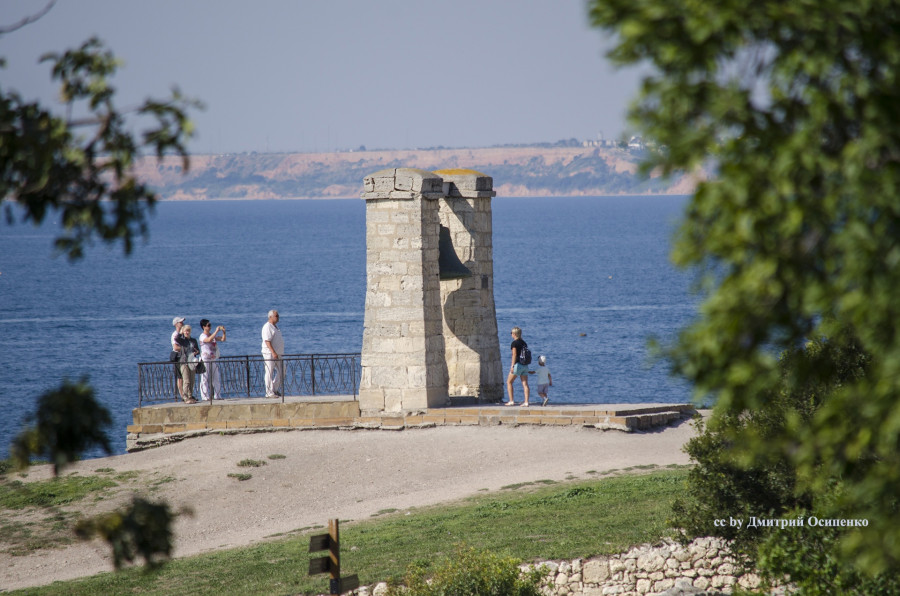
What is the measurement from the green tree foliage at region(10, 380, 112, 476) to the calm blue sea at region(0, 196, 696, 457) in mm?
3026

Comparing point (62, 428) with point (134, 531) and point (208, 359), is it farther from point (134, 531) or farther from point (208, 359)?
point (208, 359)

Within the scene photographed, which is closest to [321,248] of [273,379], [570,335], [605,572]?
[570,335]

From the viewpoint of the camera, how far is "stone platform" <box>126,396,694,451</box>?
58.9 ft

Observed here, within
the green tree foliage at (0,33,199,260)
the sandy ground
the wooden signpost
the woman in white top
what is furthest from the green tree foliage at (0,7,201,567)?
the woman in white top

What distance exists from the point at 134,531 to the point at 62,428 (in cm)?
69

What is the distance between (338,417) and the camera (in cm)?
1852

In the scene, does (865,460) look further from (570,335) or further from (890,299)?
(570,335)

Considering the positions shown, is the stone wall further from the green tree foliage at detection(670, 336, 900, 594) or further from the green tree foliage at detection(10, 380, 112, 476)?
the green tree foliage at detection(10, 380, 112, 476)

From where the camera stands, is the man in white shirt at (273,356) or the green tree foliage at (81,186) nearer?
the green tree foliage at (81,186)

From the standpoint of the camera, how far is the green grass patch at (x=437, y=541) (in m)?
11.3

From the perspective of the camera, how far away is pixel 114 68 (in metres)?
5.46

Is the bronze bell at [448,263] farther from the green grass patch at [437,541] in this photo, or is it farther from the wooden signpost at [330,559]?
the wooden signpost at [330,559]

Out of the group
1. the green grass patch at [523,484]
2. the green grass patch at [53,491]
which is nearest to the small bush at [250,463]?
the green grass patch at [53,491]

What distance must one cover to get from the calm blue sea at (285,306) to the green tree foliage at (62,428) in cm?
303
